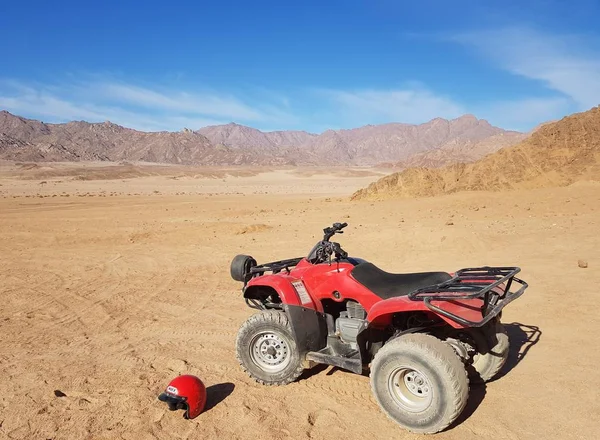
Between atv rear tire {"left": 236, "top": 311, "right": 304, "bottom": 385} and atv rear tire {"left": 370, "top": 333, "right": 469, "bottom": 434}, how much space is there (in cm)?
98

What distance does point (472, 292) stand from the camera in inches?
138

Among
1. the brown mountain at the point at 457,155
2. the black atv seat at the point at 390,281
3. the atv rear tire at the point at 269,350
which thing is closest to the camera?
the black atv seat at the point at 390,281

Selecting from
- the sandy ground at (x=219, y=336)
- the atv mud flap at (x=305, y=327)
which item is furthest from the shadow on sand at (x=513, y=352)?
the atv mud flap at (x=305, y=327)

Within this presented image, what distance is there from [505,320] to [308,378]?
325cm

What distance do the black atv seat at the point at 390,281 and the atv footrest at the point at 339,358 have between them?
68 cm

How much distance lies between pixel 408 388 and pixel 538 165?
73.9 ft

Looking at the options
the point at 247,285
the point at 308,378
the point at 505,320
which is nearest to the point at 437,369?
the point at 308,378

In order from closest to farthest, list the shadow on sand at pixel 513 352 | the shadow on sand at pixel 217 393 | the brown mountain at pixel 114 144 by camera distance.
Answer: the shadow on sand at pixel 513 352, the shadow on sand at pixel 217 393, the brown mountain at pixel 114 144

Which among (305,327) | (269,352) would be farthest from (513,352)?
(269,352)

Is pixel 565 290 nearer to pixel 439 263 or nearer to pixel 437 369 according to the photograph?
pixel 439 263

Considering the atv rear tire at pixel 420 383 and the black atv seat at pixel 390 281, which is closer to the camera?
the atv rear tire at pixel 420 383

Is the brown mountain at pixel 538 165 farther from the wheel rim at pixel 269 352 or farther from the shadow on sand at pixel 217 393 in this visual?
the shadow on sand at pixel 217 393

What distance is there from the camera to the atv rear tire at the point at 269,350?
4.48 m

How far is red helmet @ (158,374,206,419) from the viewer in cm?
389
